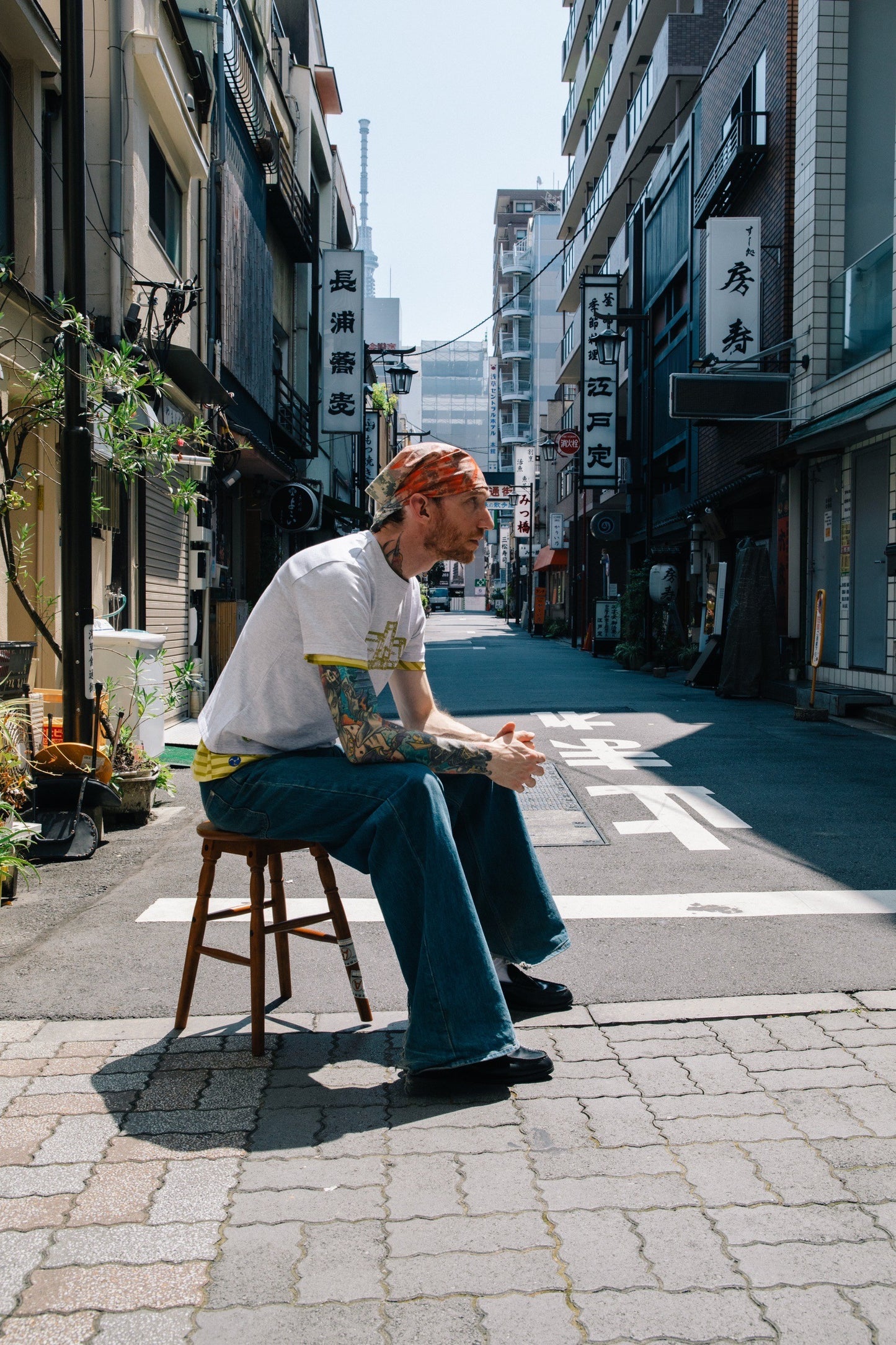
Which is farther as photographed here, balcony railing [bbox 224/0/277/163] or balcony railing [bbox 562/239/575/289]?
balcony railing [bbox 562/239/575/289]

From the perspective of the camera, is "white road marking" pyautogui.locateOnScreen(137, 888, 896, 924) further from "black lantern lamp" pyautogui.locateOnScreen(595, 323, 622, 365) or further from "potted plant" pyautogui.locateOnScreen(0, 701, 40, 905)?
"black lantern lamp" pyautogui.locateOnScreen(595, 323, 622, 365)

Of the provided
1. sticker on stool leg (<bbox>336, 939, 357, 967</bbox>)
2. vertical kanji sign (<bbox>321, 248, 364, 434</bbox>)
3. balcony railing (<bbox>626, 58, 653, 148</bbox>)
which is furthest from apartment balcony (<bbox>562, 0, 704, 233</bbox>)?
sticker on stool leg (<bbox>336, 939, 357, 967</bbox>)

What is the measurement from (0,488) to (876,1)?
12.8 metres

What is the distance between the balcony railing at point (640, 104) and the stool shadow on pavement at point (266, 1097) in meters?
28.1

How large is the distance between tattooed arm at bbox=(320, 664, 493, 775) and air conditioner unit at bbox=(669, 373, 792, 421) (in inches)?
506

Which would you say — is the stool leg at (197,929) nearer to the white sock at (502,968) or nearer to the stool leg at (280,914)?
the stool leg at (280,914)

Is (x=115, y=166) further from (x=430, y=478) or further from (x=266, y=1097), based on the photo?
(x=266, y=1097)

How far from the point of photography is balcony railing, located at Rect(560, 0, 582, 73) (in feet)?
135

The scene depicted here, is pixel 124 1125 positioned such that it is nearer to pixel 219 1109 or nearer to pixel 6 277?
pixel 219 1109

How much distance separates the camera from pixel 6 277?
6.36m

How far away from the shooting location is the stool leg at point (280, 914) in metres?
3.44

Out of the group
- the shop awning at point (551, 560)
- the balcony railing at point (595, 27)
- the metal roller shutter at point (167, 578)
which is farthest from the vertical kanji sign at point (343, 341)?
the shop awning at point (551, 560)

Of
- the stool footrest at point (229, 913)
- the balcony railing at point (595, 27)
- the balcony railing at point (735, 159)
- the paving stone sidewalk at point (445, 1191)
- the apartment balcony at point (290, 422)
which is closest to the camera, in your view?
the paving stone sidewalk at point (445, 1191)

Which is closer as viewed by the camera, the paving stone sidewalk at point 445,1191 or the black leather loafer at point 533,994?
the paving stone sidewalk at point 445,1191
